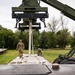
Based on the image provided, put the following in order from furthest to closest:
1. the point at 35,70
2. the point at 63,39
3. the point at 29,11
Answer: the point at 63,39
the point at 29,11
the point at 35,70

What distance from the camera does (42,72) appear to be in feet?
9.46

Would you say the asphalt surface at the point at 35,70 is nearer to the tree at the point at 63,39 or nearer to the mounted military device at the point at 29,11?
the mounted military device at the point at 29,11

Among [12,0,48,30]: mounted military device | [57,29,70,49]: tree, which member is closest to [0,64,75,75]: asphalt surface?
[12,0,48,30]: mounted military device

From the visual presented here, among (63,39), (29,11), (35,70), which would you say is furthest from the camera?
(63,39)

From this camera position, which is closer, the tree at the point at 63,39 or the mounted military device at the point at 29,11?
the mounted military device at the point at 29,11

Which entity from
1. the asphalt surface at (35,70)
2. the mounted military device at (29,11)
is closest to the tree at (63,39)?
the mounted military device at (29,11)

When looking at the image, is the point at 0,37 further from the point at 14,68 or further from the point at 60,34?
the point at 14,68

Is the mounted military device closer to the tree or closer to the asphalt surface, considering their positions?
the asphalt surface

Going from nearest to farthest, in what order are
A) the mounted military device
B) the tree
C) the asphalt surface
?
the asphalt surface → the mounted military device → the tree

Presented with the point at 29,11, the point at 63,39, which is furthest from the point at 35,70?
the point at 63,39

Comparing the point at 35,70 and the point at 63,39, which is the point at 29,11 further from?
the point at 63,39

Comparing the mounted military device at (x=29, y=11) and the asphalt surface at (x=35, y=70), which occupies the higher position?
the mounted military device at (x=29, y=11)

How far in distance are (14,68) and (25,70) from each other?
0.47 feet

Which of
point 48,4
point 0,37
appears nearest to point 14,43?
point 0,37
